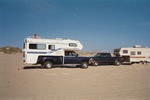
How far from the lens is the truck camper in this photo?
17391mm

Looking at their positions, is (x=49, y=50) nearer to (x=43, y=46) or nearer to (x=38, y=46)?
(x=43, y=46)

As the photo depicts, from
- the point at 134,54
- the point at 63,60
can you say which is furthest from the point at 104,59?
the point at 63,60

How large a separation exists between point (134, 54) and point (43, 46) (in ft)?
42.5

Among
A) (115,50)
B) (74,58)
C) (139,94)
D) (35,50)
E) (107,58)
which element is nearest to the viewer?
(139,94)

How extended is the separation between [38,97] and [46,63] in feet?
37.0

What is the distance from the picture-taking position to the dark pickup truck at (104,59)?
22297 millimetres

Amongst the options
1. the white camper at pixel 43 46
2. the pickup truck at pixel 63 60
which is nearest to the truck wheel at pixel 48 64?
the pickup truck at pixel 63 60

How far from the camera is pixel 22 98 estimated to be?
6527 millimetres

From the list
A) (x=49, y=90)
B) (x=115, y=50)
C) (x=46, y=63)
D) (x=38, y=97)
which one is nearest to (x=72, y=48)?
(x=46, y=63)

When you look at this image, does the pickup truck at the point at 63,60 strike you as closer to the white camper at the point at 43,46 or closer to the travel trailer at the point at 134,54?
the white camper at the point at 43,46

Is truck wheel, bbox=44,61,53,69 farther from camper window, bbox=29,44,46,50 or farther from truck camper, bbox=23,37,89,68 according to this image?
camper window, bbox=29,44,46,50

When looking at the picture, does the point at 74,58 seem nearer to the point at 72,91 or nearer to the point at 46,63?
the point at 46,63

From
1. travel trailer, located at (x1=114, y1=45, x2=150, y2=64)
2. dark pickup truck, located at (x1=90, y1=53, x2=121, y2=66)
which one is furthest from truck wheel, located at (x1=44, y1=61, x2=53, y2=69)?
travel trailer, located at (x1=114, y1=45, x2=150, y2=64)

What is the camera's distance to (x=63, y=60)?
18359 mm
